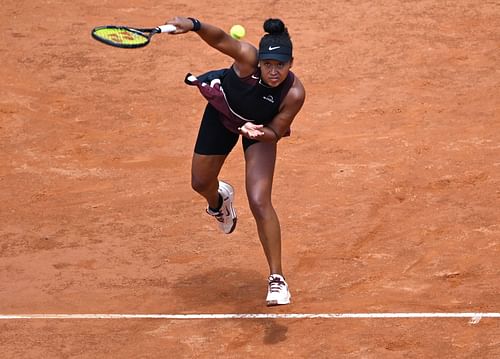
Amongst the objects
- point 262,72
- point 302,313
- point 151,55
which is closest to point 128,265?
point 302,313

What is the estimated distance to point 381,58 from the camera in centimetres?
1614

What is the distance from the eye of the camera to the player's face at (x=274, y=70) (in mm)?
9430

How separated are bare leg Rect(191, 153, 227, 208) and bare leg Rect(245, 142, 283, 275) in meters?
0.55

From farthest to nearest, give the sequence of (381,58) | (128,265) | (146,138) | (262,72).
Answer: (381,58)
(146,138)
(128,265)
(262,72)

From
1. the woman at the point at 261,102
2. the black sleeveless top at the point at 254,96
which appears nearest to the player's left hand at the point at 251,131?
the woman at the point at 261,102

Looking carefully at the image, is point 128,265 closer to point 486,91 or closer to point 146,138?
point 146,138

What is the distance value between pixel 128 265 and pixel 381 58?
6.19m

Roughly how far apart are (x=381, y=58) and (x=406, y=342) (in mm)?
7273

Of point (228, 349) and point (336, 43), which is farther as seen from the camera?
point (336, 43)

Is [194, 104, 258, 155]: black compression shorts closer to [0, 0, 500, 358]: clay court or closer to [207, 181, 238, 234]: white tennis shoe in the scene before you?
[207, 181, 238, 234]: white tennis shoe

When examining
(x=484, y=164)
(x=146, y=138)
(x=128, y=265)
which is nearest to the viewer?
(x=128, y=265)

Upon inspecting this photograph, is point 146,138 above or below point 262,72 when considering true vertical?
below

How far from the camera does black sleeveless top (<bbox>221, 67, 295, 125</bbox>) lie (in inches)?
380

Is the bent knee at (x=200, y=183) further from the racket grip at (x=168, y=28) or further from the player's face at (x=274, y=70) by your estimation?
the racket grip at (x=168, y=28)
